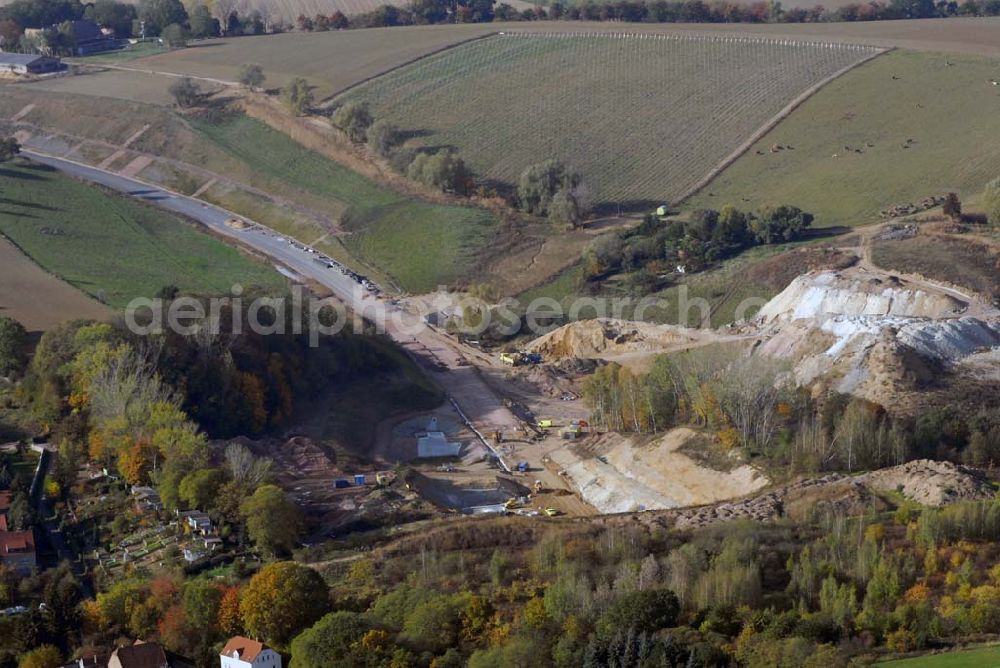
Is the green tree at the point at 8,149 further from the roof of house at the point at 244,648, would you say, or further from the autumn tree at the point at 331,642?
the autumn tree at the point at 331,642

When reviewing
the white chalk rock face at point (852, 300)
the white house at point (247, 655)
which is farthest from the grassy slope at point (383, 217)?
the white house at point (247, 655)

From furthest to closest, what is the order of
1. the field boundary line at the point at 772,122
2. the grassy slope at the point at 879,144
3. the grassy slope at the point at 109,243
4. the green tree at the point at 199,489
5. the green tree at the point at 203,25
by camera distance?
the green tree at the point at 203,25 → the field boundary line at the point at 772,122 → the grassy slope at the point at 879,144 → the grassy slope at the point at 109,243 → the green tree at the point at 199,489

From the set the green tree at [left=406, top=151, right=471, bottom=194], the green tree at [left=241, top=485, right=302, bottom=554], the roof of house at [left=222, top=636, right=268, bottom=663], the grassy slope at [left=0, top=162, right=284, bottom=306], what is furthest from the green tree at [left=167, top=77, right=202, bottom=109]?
the roof of house at [left=222, top=636, right=268, bottom=663]

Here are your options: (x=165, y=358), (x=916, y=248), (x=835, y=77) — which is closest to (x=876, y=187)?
(x=916, y=248)

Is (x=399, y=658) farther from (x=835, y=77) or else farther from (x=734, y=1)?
(x=734, y=1)

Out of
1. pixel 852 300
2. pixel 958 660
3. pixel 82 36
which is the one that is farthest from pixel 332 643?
pixel 82 36

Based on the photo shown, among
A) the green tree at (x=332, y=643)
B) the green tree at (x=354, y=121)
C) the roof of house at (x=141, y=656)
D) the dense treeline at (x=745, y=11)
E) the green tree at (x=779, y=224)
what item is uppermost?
the dense treeline at (x=745, y=11)
